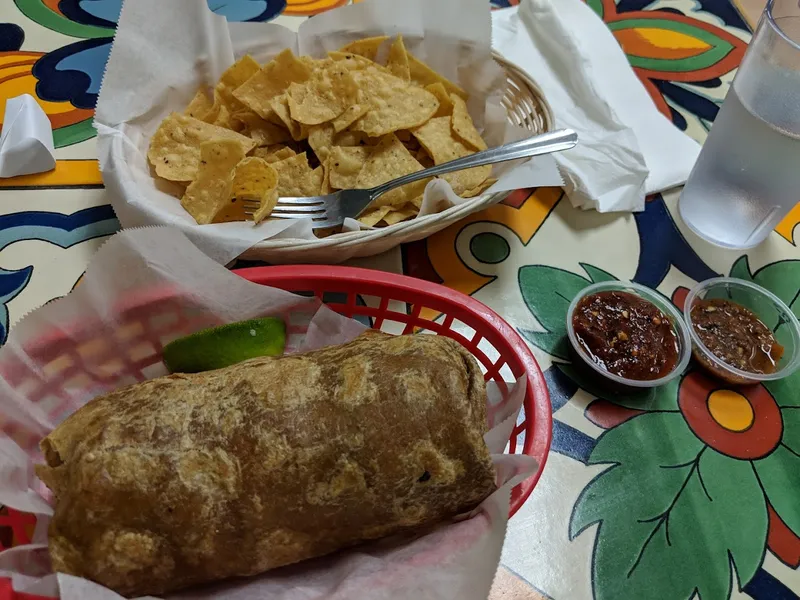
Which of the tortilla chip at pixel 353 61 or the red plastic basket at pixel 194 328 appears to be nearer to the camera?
the red plastic basket at pixel 194 328

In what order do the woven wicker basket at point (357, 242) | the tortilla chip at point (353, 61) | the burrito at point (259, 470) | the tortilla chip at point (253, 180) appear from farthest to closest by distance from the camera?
1. the tortilla chip at point (353, 61)
2. the tortilla chip at point (253, 180)
3. the woven wicker basket at point (357, 242)
4. the burrito at point (259, 470)

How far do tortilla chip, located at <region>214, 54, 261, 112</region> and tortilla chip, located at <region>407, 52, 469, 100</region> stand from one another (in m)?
0.30

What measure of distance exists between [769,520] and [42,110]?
142cm

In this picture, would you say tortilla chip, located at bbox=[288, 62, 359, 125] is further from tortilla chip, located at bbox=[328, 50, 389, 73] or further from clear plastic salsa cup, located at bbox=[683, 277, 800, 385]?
clear plastic salsa cup, located at bbox=[683, 277, 800, 385]

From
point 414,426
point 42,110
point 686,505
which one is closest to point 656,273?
point 686,505

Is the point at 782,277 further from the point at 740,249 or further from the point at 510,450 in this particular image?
the point at 510,450

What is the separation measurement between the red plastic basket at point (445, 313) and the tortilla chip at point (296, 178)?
0.27 meters

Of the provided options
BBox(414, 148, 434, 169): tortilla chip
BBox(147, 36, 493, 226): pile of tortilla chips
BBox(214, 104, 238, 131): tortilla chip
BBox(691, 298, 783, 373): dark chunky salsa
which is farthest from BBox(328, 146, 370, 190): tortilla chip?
BBox(691, 298, 783, 373): dark chunky salsa

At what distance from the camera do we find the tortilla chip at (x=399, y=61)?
1.23 metres

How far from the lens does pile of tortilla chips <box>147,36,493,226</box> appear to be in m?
1.03

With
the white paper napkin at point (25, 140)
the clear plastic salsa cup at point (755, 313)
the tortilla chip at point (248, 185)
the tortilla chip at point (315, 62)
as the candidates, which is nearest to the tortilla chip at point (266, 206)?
the tortilla chip at point (248, 185)

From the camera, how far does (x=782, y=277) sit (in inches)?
44.8

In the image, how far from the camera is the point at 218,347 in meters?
0.79

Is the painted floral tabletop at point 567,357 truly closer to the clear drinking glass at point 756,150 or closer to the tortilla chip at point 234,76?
the clear drinking glass at point 756,150
